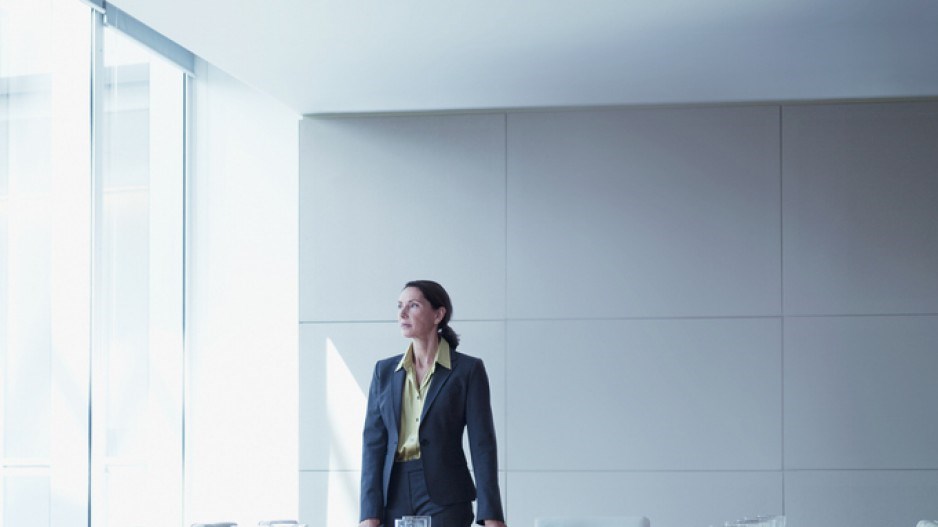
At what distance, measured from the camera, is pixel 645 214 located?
21.6 ft

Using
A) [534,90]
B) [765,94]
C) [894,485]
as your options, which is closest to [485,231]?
[534,90]

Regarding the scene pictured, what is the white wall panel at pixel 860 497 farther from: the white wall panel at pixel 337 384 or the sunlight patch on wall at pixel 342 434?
the sunlight patch on wall at pixel 342 434

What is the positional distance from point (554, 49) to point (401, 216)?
1.79 metres

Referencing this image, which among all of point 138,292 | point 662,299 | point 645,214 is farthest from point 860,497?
point 138,292

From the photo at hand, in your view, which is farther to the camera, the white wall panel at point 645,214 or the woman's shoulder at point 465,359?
the white wall panel at point 645,214

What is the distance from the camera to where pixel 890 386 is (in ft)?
21.0

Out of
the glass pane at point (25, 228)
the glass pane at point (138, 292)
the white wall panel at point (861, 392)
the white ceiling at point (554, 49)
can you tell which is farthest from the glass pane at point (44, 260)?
the white wall panel at point (861, 392)

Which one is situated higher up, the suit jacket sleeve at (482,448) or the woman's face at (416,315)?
the woman's face at (416,315)

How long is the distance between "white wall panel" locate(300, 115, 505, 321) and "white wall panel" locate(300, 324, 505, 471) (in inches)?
4.0

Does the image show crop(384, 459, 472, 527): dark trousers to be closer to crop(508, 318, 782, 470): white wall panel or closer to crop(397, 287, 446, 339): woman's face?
crop(397, 287, 446, 339): woman's face

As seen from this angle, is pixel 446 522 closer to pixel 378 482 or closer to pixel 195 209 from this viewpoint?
pixel 378 482

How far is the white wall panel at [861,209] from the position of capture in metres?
6.42

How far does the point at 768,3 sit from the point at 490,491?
2392 mm

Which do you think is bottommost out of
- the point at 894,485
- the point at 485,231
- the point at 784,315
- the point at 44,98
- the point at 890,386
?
the point at 894,485
